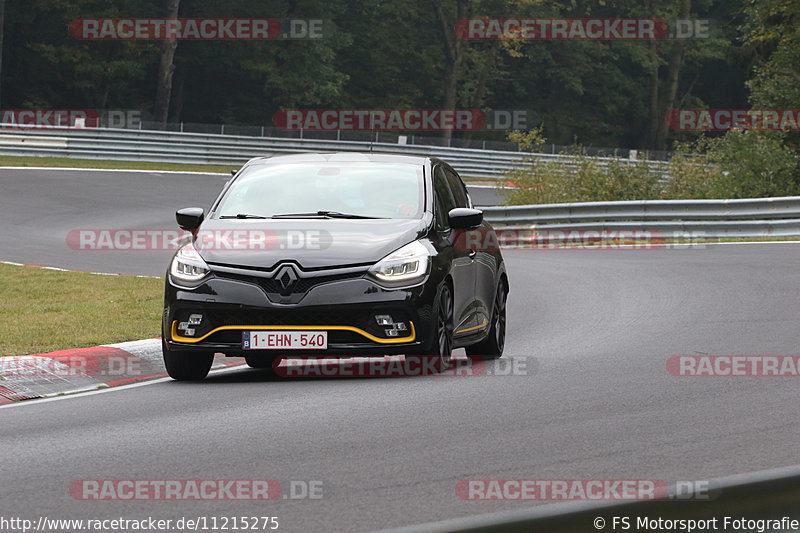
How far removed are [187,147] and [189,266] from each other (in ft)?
141

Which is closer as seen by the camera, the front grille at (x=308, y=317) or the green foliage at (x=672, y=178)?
the front grille at (x=308, y=317)

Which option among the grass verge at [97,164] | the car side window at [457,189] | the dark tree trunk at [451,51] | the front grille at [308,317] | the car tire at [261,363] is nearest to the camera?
the front grille at [308,317]

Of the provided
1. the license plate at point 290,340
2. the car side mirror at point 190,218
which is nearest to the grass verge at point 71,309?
the car side mirror at point 190,218

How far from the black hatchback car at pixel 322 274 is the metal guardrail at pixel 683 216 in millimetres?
16483

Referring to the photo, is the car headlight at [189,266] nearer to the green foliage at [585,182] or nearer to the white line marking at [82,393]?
the white line marking at [82,393]


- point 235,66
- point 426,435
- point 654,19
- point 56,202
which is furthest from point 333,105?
point 426,435

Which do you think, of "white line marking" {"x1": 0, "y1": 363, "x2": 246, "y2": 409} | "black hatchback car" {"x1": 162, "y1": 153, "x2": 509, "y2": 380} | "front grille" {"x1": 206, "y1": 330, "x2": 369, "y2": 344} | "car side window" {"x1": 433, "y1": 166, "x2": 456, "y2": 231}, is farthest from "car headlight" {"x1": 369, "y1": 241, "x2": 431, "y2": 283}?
"white line marking" {"x1": 0, "y1": 363, "x2": 246, "y2": 409}

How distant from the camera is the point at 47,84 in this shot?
67.5 meters

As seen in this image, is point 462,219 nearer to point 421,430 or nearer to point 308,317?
point 308,317

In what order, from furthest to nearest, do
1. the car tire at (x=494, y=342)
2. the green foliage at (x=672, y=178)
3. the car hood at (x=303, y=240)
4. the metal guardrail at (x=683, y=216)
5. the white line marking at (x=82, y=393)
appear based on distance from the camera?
the green foliage at (x=672, y=178) → the metal guardrail at (x=683, y=216) → the car tire at (x=494, y=342) → the car hood at (x=303, y=240) → the white line marking at (x=82, y=393)

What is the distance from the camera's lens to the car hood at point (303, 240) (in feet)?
31.1

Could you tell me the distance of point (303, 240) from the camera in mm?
9695

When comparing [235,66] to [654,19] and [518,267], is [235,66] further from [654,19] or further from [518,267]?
[518,267]

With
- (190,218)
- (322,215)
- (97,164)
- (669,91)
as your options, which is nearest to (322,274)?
(322,215)
